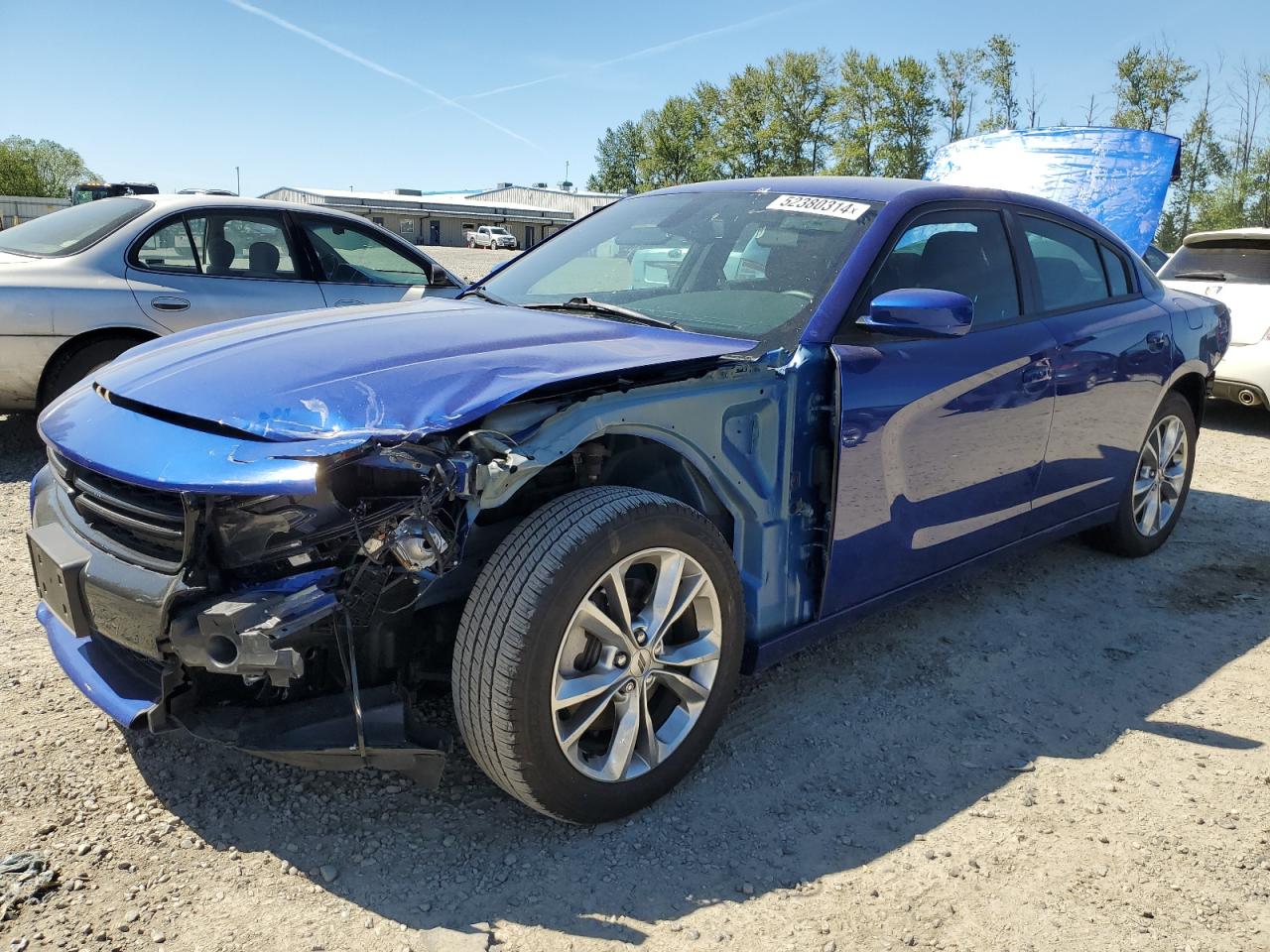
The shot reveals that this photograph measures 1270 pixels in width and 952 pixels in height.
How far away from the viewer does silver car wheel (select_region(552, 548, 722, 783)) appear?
90.6 inches

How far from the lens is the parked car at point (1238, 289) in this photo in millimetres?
7340

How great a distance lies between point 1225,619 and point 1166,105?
42.8 metres

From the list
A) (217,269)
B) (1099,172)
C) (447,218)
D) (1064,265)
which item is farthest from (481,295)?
(447,218)

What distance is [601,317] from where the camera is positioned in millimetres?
3049

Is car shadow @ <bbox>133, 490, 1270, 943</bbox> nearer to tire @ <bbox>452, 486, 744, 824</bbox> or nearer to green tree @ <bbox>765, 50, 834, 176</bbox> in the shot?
tire @ <bbox>452, 486, 744, 824</bbox>

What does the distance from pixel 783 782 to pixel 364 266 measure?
491cm

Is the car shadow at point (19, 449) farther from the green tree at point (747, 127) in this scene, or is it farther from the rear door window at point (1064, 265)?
the green tree at point (747, 127)

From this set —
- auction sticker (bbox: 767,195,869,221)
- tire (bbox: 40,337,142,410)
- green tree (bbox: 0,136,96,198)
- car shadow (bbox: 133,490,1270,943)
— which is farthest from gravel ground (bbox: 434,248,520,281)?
green tree (bbox: 0,136,96,198)

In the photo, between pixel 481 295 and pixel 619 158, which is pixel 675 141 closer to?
pixel 619 158

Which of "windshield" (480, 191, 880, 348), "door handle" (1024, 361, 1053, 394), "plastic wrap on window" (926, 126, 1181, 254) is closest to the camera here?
"windshield" (480, 191, 880, 348)

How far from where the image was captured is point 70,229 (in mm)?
5812

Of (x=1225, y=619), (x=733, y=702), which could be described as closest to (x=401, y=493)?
(x=733, y=702)

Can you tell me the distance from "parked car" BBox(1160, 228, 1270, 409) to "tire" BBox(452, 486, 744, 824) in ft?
20.0

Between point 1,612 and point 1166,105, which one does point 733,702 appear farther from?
point 1166,105
